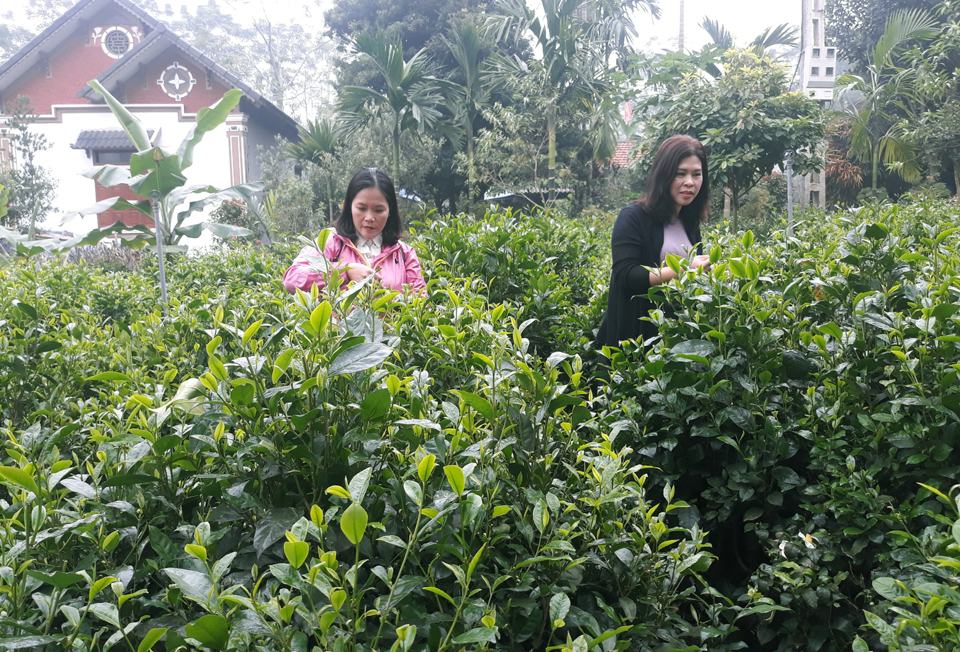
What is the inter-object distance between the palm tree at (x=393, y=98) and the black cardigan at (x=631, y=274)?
14434 millimetres

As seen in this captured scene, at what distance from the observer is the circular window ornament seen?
23.7 metres

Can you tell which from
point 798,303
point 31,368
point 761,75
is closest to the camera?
point 798,303

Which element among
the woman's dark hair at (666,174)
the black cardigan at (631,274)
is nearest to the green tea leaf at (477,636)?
the black cardigan at (631,274)

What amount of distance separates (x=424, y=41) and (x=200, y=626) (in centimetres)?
2304

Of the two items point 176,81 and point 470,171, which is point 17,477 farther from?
point 176,81

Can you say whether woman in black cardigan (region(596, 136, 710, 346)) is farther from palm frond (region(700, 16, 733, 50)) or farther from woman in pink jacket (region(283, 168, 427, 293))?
palm frond (region(700, 16, 733, 50))

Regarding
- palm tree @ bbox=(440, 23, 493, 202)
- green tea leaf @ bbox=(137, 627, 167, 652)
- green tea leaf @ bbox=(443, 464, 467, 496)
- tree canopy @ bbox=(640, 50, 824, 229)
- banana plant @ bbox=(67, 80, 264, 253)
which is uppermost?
palm tree @ bbox=(440, 23, 493, 202)

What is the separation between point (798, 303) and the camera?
6.80 ft

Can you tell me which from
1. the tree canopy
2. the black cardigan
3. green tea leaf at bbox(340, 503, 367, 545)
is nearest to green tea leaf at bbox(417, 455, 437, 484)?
green tea leaf at bbox(340, 503, 367, 545)

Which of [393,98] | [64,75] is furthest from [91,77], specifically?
[393,98]

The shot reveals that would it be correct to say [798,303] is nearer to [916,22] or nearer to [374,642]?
[374,642]

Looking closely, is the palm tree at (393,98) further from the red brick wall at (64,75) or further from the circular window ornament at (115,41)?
the red brick wall at (64,75)

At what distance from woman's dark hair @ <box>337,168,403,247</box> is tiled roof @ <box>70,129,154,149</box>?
69.6ft

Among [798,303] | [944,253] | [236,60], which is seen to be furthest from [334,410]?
[236,60]
